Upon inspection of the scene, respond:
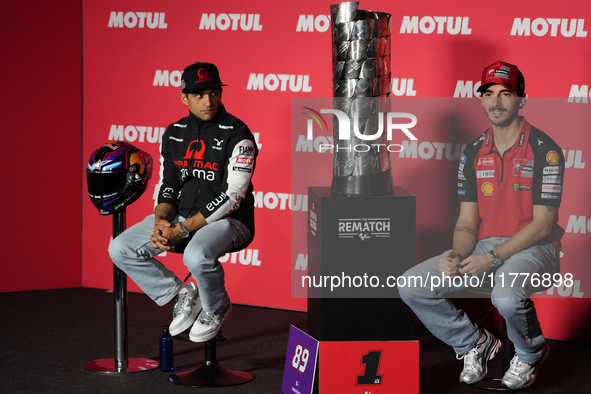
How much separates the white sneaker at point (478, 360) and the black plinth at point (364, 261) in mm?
243

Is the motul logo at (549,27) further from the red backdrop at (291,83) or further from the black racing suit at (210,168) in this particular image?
the black racing suit at (210,168)

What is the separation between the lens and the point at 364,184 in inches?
103

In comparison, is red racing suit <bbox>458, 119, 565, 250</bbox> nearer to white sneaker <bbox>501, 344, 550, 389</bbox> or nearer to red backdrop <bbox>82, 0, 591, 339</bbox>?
white sneaker <bbox>501, 344, 550, 389</bbox>

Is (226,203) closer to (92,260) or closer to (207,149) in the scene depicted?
(207,149)

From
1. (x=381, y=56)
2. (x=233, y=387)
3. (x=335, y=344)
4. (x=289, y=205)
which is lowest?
(x=233, y=387)

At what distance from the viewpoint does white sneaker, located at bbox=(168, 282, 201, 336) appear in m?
2.83

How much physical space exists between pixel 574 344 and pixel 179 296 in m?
2.15

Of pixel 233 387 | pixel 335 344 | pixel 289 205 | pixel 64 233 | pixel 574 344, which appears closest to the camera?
pixel 335 344

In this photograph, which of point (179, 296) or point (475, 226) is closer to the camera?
point (475, 226)

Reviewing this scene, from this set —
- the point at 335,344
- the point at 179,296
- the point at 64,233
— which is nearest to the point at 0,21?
the point at 64,233

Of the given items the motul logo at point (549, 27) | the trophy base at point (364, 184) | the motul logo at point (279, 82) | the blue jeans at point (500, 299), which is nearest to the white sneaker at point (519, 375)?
the blue jeans at point (500, 299)

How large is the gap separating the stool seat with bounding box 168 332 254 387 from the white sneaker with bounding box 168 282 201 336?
2.8 inches

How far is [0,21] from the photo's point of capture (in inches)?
168

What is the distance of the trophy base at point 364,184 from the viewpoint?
2617 mm
